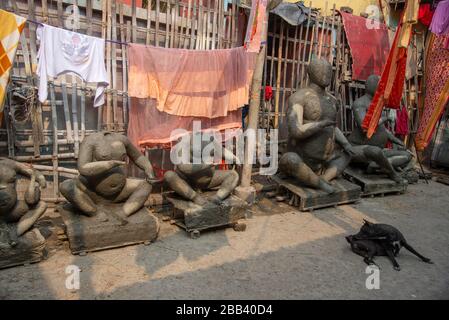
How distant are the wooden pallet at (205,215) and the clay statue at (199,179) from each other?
0.10 meters

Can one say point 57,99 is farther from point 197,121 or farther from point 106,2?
point 197,121

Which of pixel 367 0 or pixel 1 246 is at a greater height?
pixel 367 0

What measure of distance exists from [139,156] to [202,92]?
180 centimetres

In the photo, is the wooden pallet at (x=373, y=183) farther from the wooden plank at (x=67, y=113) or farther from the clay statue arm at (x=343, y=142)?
the wooden plank at (x=67, y=113)

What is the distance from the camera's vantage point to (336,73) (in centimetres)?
879

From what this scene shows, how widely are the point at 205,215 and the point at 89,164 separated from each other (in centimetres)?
162

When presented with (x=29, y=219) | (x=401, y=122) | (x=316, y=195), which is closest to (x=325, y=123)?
(x=316, y=195)

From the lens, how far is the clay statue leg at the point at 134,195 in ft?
15.1

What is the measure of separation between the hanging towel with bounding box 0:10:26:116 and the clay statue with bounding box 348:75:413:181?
5.91 metres

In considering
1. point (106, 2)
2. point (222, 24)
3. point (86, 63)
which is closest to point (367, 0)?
point (222, 24)

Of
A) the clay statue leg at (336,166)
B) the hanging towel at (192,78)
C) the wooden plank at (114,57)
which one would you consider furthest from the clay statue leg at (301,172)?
the wooden plank at (114,57)

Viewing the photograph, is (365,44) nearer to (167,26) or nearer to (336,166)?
(336,166)

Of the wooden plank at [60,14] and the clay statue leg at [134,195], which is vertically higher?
the wooden plank at [60,14]

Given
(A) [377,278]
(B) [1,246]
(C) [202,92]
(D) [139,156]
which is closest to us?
(B) [1,246]
